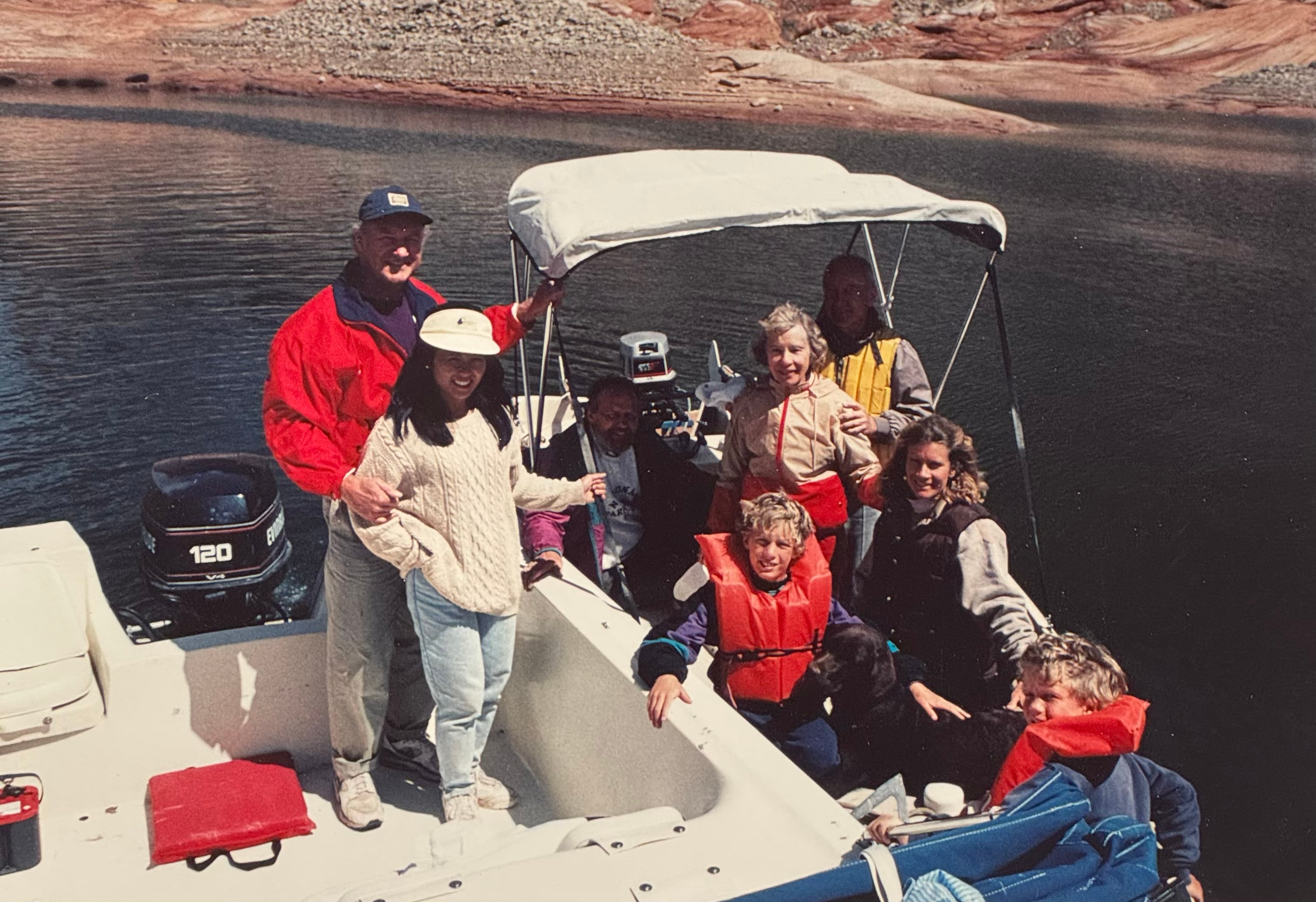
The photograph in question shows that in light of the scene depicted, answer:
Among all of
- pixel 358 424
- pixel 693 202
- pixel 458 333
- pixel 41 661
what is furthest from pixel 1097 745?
pixel 41 661

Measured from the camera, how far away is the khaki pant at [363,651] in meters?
2.89

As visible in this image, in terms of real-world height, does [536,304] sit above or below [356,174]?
above

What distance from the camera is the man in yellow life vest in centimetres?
376

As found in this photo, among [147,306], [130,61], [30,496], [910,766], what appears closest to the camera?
[910,766]

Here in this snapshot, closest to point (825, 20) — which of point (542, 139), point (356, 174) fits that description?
point (542, 139)

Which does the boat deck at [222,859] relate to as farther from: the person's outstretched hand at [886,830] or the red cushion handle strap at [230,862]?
the person's outstretched hand at [886,830]

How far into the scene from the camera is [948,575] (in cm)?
318

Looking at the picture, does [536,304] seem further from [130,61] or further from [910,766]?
[130,61]

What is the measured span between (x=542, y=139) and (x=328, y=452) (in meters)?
21.1

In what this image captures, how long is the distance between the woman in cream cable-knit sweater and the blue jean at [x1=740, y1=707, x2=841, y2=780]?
0.64 metres

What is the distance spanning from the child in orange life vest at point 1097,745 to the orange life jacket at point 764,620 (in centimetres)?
52

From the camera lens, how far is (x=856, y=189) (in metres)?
3.73

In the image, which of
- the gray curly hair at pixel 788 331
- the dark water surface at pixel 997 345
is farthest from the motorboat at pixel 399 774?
the dark water surface at pixel 997 345

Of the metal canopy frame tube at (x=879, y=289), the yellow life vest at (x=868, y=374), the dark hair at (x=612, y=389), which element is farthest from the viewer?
the metal canopy frame tube at (x=879, y=289)
